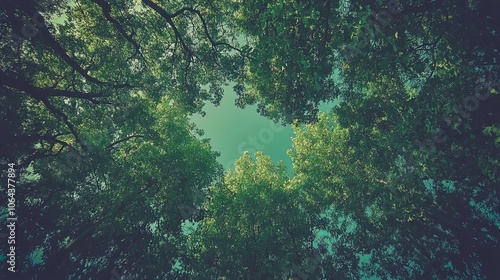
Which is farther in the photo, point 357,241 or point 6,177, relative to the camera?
point 357,241

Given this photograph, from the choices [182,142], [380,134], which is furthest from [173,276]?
[380,134]

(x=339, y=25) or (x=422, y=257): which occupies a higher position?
(x=339, y=25)

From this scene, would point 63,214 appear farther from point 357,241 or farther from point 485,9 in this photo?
point 485,9

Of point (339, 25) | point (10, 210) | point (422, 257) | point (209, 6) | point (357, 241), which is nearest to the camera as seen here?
point (339, 25)

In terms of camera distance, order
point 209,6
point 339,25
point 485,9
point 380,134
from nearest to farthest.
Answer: point 485,9 < point 339,25 < point 209,6 < point 380,134

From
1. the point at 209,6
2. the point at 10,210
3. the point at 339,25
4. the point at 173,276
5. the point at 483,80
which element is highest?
the point at 209,6

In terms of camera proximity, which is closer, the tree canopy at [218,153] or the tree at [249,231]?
the tree canopy at [218,153]

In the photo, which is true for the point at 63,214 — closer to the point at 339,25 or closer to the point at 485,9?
the point at 339,25

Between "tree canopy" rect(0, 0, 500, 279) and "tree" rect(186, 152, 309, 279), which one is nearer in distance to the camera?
"tree canopy" rect(0, 0, 500, 279)

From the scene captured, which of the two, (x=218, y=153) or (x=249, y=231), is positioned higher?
(x=218, y=153)
